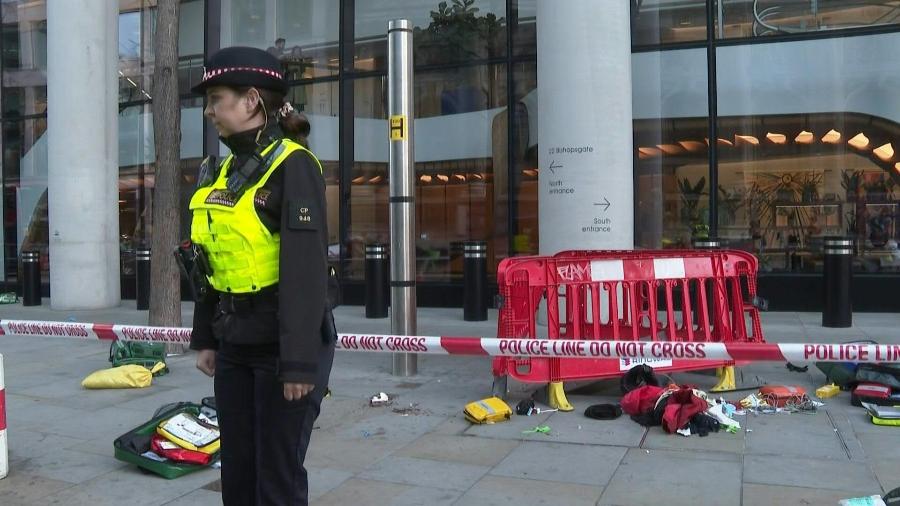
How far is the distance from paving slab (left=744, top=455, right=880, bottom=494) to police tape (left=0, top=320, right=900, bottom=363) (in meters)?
0.69

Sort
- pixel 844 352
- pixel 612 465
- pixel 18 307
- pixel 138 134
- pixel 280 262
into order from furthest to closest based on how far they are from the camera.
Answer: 1. pixel 138 134
2. pixel 18 307
3. pixel 612 465
4. pixel 844 352
5. pixel 280 262

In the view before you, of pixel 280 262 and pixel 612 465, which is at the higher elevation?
pixel 280 262

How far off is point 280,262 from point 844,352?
3.41 metres

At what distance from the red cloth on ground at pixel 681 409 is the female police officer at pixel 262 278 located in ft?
11.3

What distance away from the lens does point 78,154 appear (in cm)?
1402

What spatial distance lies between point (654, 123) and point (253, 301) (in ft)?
36.9

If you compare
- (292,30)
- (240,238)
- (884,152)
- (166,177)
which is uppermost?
(292,30)

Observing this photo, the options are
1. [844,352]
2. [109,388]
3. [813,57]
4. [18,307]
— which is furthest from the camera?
[18,307]

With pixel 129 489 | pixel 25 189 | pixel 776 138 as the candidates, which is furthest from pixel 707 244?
pixel 25 189

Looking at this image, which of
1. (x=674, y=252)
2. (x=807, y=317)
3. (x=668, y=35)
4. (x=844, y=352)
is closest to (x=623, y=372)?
(x=674, y=252)

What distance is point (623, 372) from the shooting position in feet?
22.1

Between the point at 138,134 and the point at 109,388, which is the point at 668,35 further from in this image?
the point at 138,134

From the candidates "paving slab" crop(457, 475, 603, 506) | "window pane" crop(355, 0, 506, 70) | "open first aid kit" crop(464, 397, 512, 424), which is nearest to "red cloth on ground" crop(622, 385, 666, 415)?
"open first aid kit" crop(464, 397, 512, 424)

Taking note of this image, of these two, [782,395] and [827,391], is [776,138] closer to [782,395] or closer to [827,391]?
[827,391]
